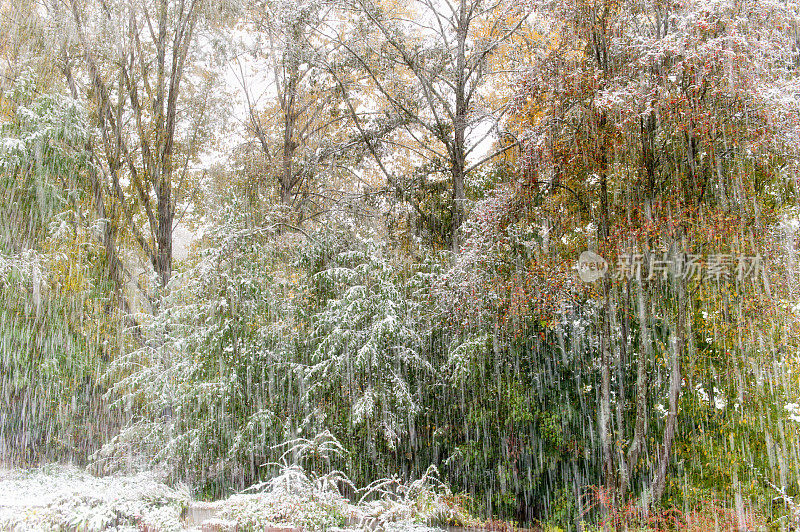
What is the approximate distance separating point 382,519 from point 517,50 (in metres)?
6.54

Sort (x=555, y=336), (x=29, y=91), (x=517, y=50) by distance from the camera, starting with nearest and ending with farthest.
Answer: (x=555, y=336), (x=517, y=50), (x=29, y=91)

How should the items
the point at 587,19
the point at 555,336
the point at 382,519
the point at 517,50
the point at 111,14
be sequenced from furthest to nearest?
the point at 111,14
the point at 517,50
the point at 555,336
the point at 587,19
the point at 382,519

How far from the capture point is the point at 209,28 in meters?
11.5

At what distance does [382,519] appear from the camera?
4641mm

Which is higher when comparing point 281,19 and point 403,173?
point 281,19

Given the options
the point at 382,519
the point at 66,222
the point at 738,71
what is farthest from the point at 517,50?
the point at 66,222

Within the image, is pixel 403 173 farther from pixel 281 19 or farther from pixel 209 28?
pixel 209 28

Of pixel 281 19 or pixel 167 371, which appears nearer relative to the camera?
pixel 167 371

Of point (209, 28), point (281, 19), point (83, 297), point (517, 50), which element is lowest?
point (83, 297)

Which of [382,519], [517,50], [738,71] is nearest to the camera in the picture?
[382,519]

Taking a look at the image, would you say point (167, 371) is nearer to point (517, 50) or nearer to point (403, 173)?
point (403, 173)

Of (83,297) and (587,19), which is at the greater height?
(587,19)

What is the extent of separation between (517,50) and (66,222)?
7907 mm

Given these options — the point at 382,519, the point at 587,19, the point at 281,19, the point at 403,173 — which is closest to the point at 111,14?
the point at 281,19
